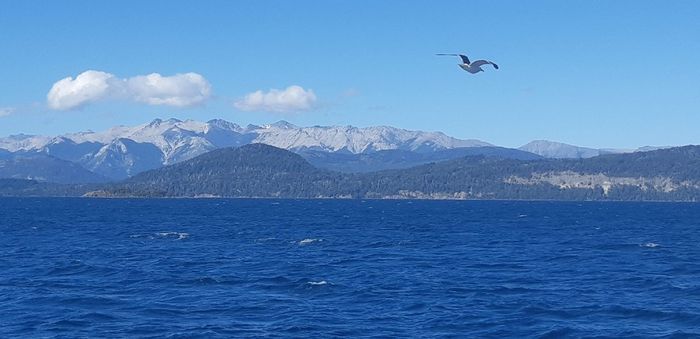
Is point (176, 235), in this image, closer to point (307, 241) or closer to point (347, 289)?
point (307, 241)

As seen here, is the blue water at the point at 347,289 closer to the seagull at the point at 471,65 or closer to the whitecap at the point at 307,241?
the whitecap at the point at 307,241

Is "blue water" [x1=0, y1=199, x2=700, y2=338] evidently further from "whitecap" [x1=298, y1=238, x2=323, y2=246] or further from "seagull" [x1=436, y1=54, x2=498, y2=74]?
"seagull" [x1=436, y1=54, x2=498, y2=74]

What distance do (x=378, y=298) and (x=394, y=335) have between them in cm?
1670

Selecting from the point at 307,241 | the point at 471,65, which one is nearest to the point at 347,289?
the point at 471,65

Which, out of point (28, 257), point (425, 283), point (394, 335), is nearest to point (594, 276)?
point (425, 283)

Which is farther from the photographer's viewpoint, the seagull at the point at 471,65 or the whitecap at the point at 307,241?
the whitecap at the point at 307,241

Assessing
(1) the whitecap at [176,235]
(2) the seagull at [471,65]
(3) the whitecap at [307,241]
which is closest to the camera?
(2) the seagull at [471,65]

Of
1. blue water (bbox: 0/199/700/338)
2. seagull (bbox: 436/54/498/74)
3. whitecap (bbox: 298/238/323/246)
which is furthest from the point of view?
whitecap (bbox: 298/238/323/246)

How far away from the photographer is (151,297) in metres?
81.3

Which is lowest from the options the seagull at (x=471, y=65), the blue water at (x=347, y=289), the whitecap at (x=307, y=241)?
the blue water at (x=347, y=289)

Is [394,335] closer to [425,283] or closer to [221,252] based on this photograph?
[425,283]

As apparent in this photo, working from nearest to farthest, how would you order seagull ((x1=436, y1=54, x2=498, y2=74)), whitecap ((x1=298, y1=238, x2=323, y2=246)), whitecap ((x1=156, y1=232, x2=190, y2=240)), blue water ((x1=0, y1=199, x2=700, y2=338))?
1. seagull ((x1=436, y1=54, x2=498, y2=74))
2. blue water ((x1=0, y1=199, x2=700, y2=338))
3. whitecap ((x1=298, y1=238, x2=323, y2=246))
4. whitecap ((x1=156, y1=232, x2=190, y2=240))

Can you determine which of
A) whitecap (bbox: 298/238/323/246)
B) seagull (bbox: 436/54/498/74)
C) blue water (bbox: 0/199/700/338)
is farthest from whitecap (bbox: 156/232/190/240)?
seagull (bbox: 436/54/498/74)

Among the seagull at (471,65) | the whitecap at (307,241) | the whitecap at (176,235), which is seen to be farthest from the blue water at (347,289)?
the seagull at (471,65)
